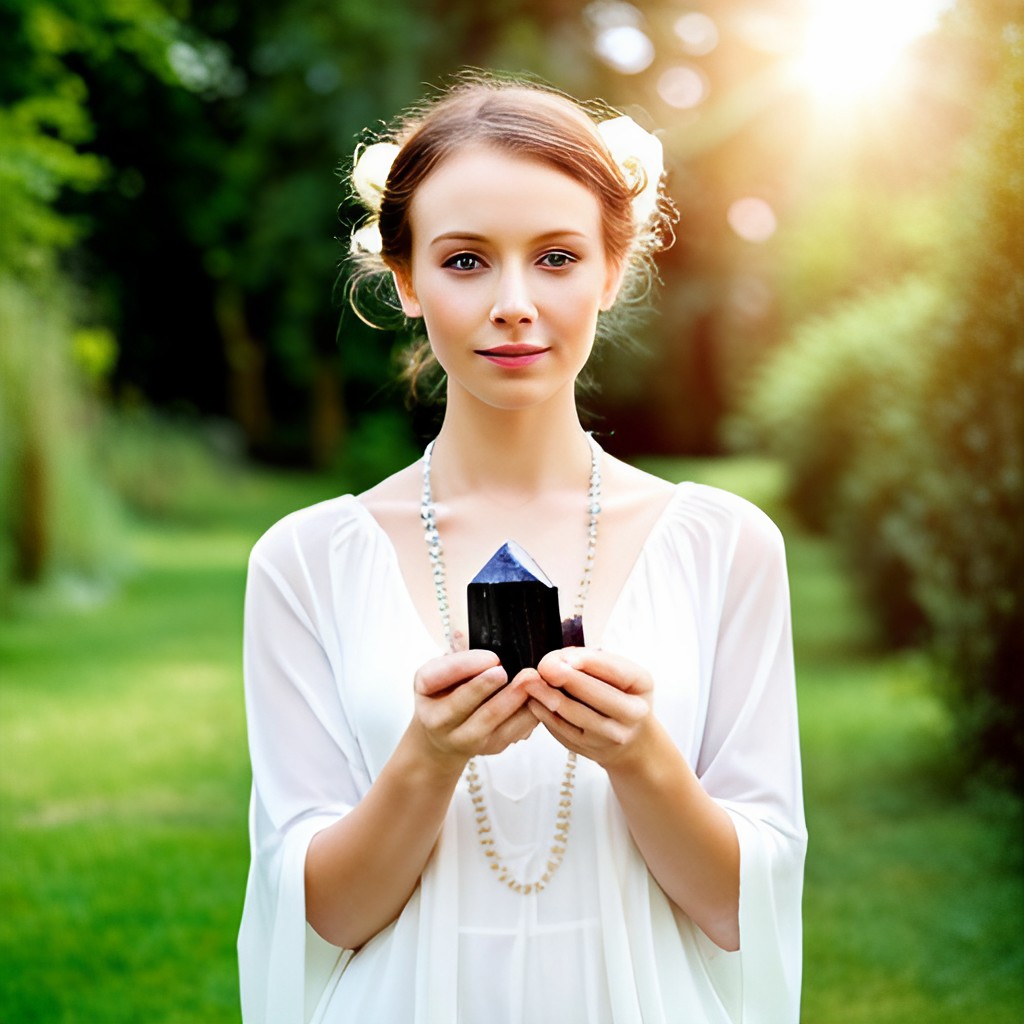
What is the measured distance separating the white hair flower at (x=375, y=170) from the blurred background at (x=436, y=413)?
21 cm

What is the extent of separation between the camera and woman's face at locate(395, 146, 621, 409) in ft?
7.28

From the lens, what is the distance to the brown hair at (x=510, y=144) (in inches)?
88.7

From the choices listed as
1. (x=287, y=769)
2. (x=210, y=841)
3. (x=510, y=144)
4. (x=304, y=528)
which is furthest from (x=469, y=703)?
(x=210, y=841)

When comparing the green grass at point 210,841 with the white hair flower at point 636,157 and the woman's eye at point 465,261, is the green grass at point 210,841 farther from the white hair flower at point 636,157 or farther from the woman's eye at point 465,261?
the woman's eye at point 465,261

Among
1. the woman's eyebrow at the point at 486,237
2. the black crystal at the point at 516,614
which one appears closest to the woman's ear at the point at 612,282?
the woman's eyebrow at the point at 486,237

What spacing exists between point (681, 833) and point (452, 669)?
0.51 m

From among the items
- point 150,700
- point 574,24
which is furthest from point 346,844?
point 574,24

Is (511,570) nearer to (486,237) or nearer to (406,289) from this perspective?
(486,237)

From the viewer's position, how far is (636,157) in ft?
8.39

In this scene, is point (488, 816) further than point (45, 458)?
No

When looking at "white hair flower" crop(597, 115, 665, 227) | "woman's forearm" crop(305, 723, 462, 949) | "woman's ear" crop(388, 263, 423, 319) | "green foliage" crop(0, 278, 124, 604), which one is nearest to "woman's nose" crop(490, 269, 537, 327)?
"woman's ear" crop(388, 263, 423, 319)

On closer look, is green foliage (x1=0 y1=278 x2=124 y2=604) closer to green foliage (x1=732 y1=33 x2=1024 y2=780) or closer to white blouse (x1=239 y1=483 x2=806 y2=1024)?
green foliage (x1=732 y1=33 x2=1024 y2=780)

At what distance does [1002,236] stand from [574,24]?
17.2m

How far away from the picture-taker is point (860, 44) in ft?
54.7
